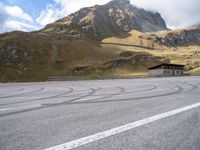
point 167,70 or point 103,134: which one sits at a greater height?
point 103,134

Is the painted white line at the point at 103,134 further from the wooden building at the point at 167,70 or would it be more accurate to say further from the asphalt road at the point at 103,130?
the wooden building at the point at 167,70

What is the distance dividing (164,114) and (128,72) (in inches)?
3837

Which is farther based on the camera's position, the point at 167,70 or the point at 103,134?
the point at 167,70

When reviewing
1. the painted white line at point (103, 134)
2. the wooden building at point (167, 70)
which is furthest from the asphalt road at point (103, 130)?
the wooden building at point (167, 70)

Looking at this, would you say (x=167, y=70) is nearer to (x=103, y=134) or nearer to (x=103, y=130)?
(x=103, y=130)

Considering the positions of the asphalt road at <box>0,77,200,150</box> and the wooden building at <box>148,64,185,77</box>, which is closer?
the asphalt road at <box>0,77,200,150</box>

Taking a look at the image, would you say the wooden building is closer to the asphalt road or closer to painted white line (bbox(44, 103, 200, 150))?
the asphalt road

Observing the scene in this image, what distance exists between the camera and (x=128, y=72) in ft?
344

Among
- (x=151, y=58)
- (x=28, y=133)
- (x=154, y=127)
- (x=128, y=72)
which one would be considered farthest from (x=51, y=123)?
(x=151, y=58)

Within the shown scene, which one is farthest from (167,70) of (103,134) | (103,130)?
(103,134)

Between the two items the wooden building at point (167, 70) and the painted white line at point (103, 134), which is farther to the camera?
the wooden building at point (167, 70)

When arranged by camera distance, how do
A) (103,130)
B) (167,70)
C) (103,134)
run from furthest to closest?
1. (167,70)
2. (103,130)
3. (103,134)

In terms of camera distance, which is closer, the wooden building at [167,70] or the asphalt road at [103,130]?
the asphalt road at [103,130]

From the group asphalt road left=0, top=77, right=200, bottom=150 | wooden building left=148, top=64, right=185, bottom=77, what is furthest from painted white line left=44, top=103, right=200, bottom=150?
wooden building left=148, top=64, right=185, bottom=77
